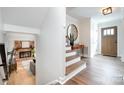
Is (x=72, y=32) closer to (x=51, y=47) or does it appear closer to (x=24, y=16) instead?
(x=51, y=47)

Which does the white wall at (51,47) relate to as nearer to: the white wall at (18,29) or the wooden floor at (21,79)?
the white wall at (18,29)

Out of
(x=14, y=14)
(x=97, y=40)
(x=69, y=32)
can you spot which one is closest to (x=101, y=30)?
(x=97, y=40)

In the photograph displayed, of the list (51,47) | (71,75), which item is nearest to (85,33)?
(51,47)

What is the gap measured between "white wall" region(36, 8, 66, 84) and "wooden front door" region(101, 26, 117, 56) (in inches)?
179

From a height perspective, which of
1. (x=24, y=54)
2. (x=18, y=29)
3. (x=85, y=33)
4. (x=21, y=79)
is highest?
(x=85, y=33)

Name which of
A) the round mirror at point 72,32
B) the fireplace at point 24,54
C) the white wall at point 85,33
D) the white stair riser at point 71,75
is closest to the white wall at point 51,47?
the white stair riser at point 71,75

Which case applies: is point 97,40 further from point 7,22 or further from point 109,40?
point 7,22

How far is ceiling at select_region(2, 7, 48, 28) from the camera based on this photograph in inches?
87.7

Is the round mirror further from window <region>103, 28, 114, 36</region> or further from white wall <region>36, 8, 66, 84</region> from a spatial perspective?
white wall <region>36, 8, 66, 84</region>

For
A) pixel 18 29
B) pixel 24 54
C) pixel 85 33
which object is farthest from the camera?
pixel 24 54

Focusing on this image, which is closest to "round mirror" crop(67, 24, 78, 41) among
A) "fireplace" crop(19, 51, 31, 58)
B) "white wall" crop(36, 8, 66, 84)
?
"white wall" crop(36, 8, 66, 84)

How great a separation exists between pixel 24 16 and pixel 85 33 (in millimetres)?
3868

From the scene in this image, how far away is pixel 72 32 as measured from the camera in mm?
5625

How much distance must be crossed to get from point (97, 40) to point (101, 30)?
677 millimetres
